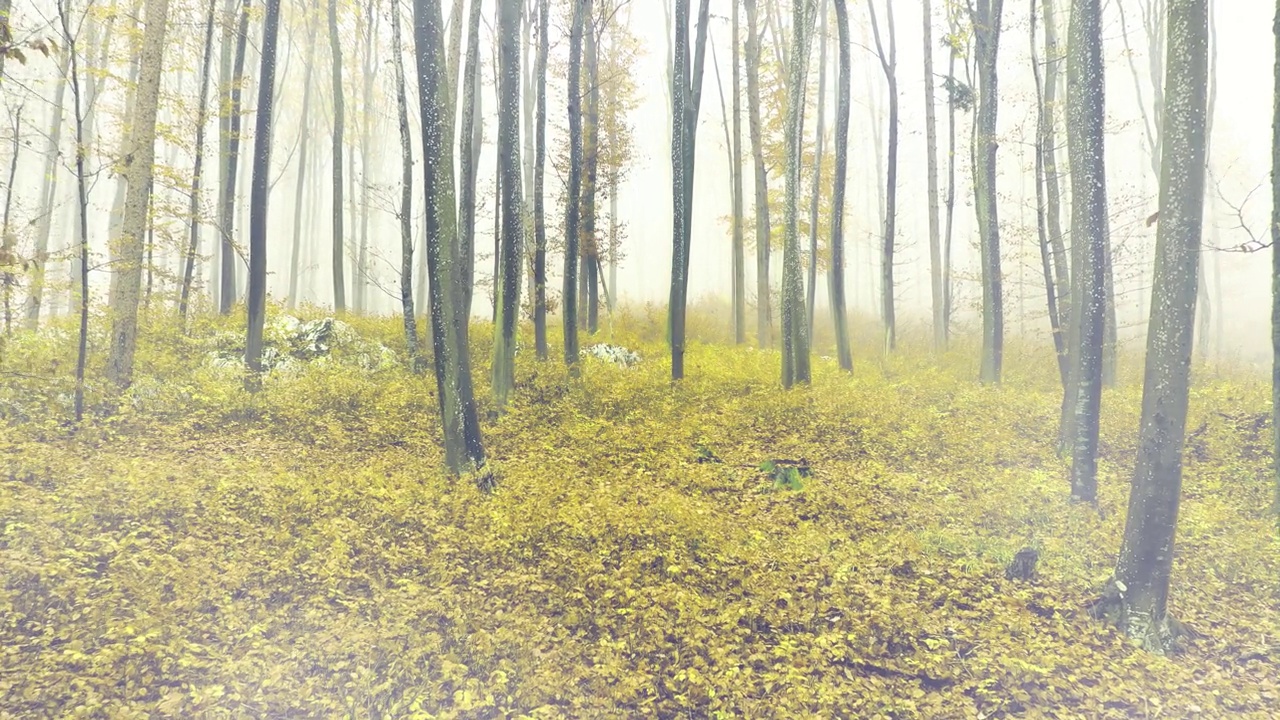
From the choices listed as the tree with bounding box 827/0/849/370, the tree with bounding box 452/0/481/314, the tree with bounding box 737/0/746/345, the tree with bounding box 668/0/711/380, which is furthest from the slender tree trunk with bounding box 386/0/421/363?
the tree with bounding box 737/0/746/345

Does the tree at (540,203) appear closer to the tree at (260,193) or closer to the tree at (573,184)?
the tree at (573,184)

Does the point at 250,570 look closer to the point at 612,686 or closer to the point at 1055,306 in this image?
the point at 612,686

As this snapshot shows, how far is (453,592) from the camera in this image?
511 cm

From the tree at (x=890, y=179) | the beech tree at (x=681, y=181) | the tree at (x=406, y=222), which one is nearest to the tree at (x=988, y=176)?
the tree at (x=890, y=179)

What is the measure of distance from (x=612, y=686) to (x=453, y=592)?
5.97 ft

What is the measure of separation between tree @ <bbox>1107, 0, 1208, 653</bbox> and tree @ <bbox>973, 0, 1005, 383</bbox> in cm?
911

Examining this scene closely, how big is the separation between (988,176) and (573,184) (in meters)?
10.3

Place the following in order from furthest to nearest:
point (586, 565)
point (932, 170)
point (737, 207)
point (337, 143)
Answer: point (737, 207), point (932, 170), point (337, 143), point (586, 565)

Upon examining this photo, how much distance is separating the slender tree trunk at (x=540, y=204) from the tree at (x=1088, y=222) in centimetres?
952

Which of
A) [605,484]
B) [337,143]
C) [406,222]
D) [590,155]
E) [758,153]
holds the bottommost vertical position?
[605,484]

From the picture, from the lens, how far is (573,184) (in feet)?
40.1

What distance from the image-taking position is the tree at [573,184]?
473 inches

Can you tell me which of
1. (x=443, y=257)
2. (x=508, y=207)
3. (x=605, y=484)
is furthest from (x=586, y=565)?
→ (x=508, y=207)

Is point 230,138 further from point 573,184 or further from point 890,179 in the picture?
point 890,179
